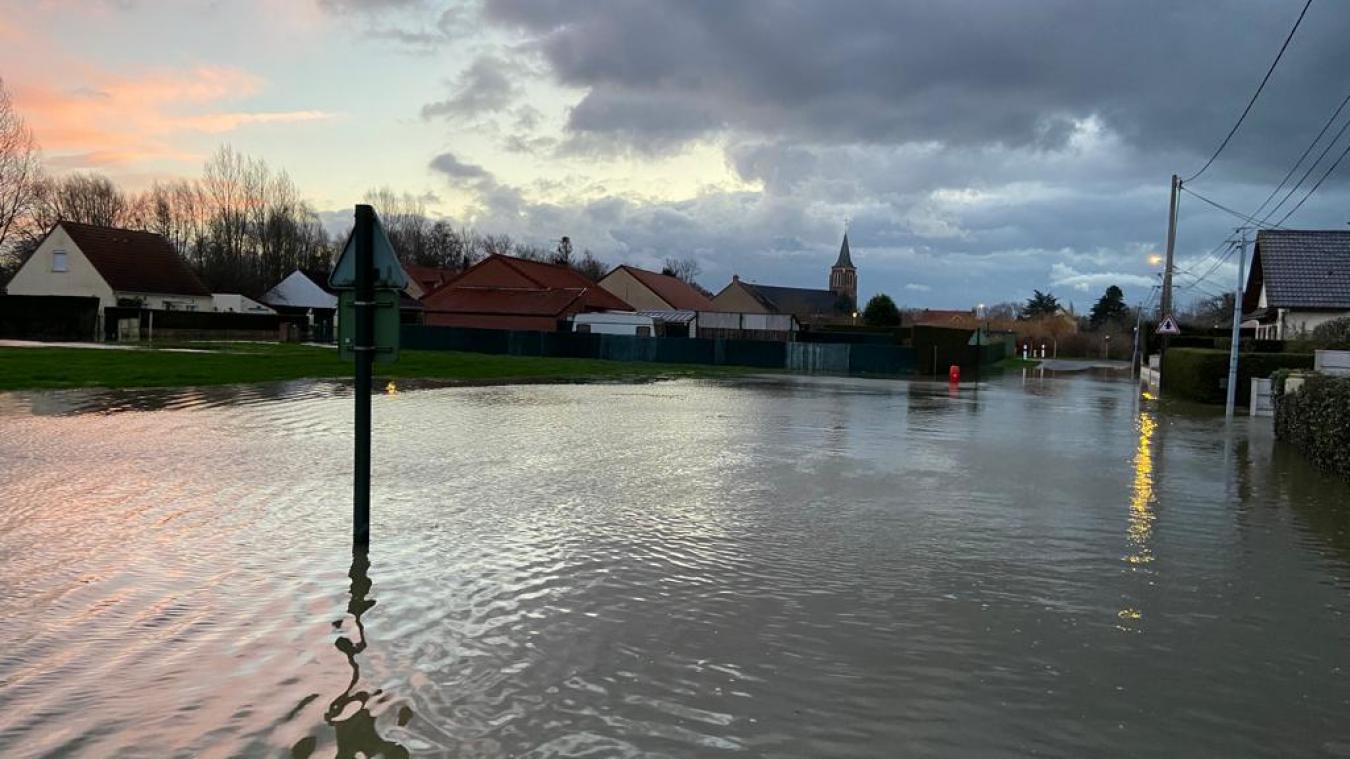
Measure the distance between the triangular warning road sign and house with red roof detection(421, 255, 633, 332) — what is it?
48.7 m

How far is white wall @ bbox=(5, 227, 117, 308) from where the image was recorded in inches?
2090

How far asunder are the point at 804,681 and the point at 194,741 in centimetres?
273

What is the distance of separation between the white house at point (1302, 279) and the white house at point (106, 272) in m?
56.3

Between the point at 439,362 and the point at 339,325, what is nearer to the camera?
the point at 339,325

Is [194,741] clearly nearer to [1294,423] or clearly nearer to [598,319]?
[1294,423]

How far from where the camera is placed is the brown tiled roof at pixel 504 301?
5633 centimetres

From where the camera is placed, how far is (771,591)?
610 cm

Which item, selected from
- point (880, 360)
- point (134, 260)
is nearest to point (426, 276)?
point (134, 260)

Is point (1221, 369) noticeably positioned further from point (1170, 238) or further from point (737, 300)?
point (737, 300)

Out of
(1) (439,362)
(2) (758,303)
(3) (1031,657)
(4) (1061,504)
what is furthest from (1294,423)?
(2) (758,303)

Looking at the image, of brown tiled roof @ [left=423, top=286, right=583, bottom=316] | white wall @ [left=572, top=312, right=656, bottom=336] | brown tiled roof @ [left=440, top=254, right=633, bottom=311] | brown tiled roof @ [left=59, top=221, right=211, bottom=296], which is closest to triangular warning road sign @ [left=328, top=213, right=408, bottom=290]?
white wall @ [left=572, top=312, right=656, bottom=336]

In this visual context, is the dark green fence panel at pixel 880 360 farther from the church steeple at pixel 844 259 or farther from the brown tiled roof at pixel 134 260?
the church steeple at pixel 844 259

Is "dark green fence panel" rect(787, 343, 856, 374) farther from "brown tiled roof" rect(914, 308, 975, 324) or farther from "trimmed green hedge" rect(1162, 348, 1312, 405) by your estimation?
"brown tiled roof" rect(914, 308, 975, 324)

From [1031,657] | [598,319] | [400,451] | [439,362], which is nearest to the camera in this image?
[1031,657]
